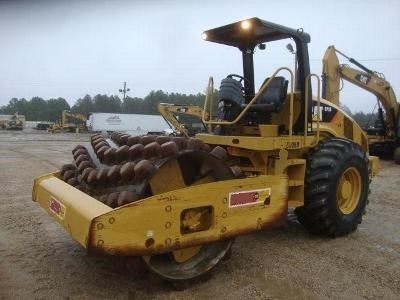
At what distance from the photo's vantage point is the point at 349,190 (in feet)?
17.2

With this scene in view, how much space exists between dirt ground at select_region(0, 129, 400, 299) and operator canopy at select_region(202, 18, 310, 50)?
2.38 meters

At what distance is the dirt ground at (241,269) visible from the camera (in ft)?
11.2

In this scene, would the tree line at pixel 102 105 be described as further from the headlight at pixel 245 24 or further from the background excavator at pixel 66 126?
the headlight at pixel 245 24

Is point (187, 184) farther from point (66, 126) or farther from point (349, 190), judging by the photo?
point (66, 126)

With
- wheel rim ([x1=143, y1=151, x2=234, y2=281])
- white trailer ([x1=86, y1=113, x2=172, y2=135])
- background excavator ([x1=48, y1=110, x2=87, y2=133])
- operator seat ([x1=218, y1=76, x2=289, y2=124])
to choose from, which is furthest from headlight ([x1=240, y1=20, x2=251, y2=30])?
background excavator ([x1=48, y1=110, x2=87, y2=133])

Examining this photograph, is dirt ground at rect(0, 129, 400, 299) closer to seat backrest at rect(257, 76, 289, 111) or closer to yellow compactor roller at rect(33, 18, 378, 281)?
yellow compactor roller at rect(33, 18, 378, 281)

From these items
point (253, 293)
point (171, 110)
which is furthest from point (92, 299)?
point (171, 110)

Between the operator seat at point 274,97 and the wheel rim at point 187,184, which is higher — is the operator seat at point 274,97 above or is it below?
above

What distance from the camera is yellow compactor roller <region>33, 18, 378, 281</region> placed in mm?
3129

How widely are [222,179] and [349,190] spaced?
2.22m

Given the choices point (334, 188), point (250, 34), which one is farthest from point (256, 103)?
point (334, 188)

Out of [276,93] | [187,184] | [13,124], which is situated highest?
[276,93]

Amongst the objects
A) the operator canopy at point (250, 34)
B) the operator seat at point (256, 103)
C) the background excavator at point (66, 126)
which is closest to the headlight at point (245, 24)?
the operator canopy at point (250, 34)

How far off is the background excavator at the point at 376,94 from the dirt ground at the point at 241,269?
Answer: 8382 mm
